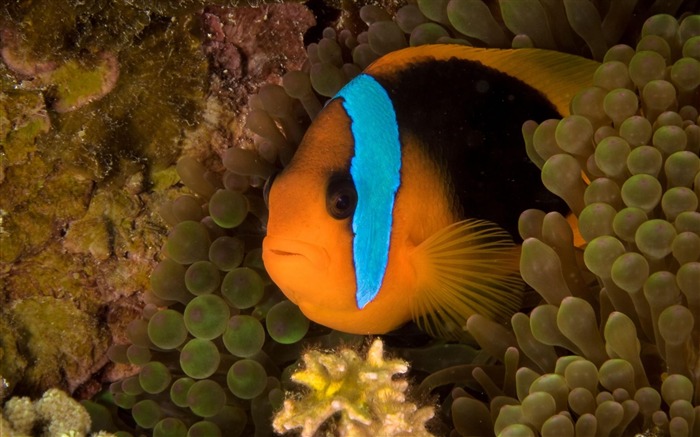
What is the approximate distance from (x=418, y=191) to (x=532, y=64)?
521 mm

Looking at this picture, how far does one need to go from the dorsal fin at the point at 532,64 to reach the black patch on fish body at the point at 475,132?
3cm

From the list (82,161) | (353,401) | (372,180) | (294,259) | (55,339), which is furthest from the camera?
(55,339)

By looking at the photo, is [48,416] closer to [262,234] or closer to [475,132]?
[262,234]

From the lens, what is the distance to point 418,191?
5.55ft

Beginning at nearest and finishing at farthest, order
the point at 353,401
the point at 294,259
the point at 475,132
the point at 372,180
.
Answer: the point at 353,401 → the point at 294,259 → the point at 372,180 → the point at 475,132

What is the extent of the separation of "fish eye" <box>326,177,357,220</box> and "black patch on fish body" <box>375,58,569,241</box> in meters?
0.26

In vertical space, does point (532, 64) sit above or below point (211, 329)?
above

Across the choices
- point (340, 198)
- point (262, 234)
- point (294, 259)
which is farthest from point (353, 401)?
point (262, 234)

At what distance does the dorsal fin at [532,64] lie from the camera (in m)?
1.81

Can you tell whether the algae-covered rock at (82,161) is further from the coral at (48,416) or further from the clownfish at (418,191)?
the clownfish at (418,191)

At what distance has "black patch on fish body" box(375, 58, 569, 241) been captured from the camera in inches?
68.1

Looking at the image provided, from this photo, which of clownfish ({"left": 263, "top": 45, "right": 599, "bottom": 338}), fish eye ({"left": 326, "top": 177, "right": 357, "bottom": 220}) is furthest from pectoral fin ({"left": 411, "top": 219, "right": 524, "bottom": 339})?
fish eye ({"left": 326, "top": 177, "right": 357, "bottom": 220})

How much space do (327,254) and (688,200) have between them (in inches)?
30.9

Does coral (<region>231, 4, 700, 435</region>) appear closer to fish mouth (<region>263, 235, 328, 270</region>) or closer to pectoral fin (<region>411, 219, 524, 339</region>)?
pectoral fin (<region>411, 219, 524, 339</region>)
